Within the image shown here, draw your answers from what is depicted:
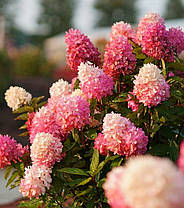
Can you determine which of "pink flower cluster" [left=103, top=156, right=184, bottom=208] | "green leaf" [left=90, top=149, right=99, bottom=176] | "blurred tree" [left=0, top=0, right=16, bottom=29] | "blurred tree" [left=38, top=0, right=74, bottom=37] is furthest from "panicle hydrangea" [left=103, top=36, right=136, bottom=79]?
"blurred tree" [left=38, top=0, right=74, bottom=37]

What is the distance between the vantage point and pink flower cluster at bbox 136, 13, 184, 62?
7.38ft

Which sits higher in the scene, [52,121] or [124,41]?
[124,41]

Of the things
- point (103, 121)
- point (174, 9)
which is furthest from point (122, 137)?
point (174, 9)

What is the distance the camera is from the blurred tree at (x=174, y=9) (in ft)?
177

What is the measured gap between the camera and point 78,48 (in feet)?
7.70

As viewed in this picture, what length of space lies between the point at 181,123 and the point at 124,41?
61 centimetres

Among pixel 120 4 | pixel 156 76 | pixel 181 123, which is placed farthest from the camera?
pixel 120 4

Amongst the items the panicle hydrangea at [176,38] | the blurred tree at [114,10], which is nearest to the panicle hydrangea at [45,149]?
the panicle hydrangea at [176,38]

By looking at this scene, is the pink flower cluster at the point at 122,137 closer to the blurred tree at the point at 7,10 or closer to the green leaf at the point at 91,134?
A: the green leaf at the point at 91,134

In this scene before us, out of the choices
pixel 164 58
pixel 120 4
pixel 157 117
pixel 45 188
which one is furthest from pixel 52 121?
pixel 120 4

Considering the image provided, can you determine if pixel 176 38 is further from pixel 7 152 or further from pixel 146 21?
pixel 7 152

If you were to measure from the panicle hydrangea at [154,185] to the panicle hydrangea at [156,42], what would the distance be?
1.45 metres

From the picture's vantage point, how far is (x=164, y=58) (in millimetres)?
2326

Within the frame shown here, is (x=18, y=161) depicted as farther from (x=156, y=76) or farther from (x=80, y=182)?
(x=156, y=76)
